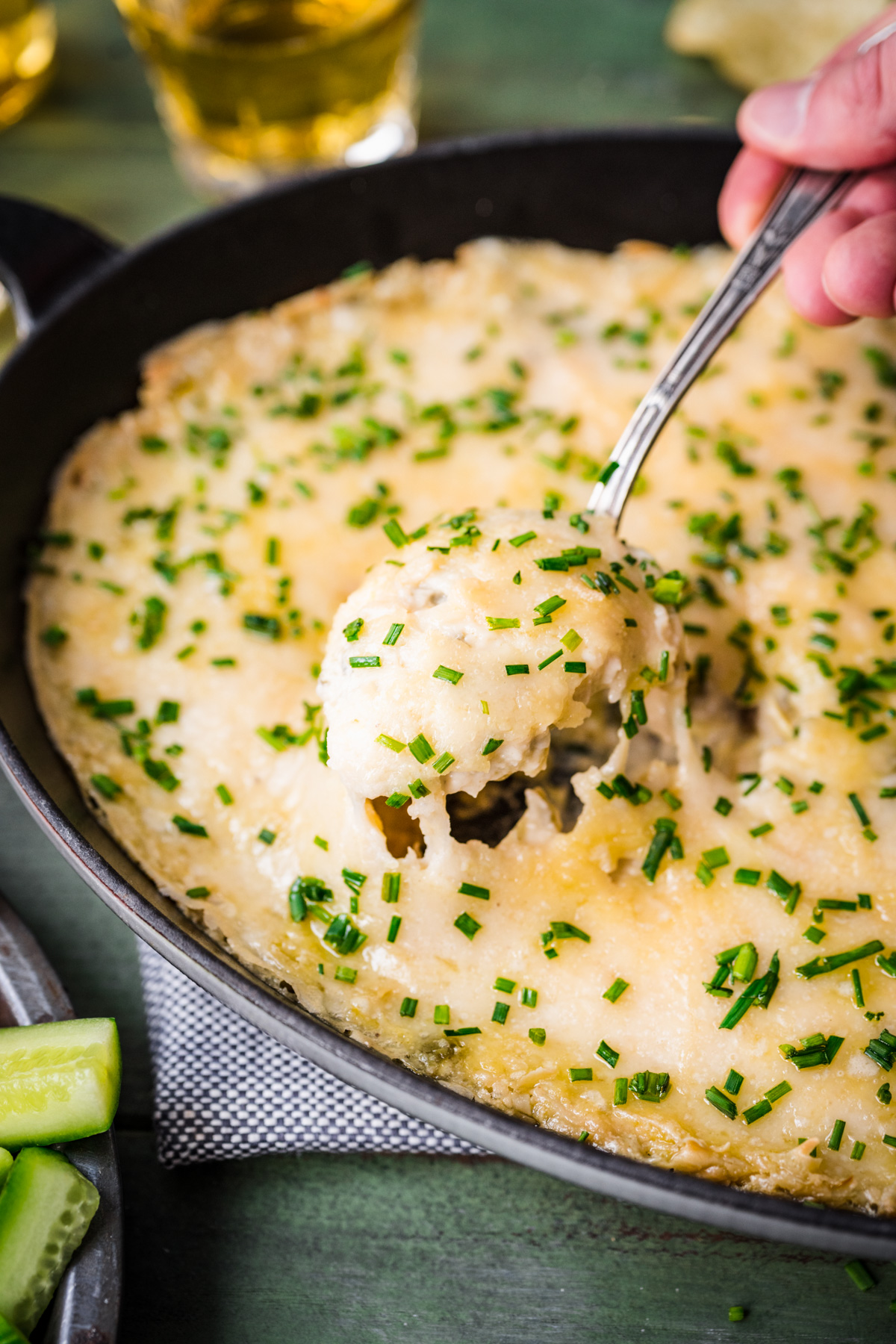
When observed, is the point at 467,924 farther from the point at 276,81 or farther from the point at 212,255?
the point at 276,81

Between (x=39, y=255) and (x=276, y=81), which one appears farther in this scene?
(x=276, y=81)

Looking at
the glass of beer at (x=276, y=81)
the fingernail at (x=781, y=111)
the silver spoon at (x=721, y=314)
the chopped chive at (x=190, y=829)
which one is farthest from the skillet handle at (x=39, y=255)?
the fingernail at (x=781, y=111)

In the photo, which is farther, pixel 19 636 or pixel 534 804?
pixel 19 636

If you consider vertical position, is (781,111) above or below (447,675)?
above

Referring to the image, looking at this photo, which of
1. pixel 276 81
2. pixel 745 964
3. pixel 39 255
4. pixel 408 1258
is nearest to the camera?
pixel 745 964

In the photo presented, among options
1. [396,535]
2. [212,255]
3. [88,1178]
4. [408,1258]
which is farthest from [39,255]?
[408,1258]

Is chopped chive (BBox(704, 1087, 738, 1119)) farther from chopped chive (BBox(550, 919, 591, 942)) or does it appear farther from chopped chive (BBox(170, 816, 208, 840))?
chopped chive (BBox(170, 816, 208, 840))

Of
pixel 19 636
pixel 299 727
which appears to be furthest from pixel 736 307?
pixel 19 636

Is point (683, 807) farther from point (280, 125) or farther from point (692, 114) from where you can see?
point (692, 114)
